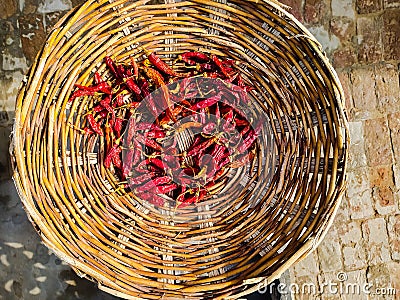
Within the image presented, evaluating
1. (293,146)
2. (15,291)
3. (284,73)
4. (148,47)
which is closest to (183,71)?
(148,47)

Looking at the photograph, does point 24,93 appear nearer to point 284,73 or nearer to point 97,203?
point 97,203

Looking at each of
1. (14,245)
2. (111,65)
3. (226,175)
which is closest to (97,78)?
(111,65)

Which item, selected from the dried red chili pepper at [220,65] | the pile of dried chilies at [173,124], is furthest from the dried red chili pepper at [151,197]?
the dried red chili pepper at [220,65]

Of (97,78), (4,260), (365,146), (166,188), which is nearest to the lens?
(97,78)

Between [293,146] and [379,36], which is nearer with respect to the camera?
[293,146]

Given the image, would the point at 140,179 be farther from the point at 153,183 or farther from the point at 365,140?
the point at 365,140

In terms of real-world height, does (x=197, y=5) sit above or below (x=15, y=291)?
above

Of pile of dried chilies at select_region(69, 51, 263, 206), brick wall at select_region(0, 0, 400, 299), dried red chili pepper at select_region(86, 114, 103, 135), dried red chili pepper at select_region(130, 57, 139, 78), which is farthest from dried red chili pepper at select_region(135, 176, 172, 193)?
brick wall at select_region(0, 0, 400, 299)

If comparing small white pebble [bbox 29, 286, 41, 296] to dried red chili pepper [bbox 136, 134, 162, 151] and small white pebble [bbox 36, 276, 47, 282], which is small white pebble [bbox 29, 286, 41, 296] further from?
dried red chili pepper [bbox 136, 134, 162, 151]
